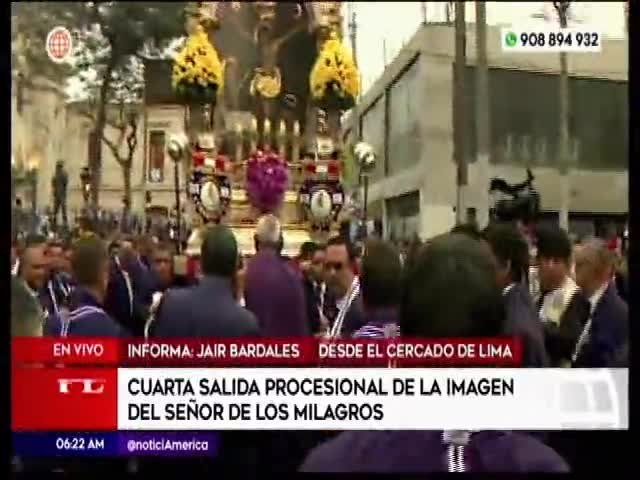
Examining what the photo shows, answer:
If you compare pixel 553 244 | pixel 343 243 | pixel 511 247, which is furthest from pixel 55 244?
pixel 553 244

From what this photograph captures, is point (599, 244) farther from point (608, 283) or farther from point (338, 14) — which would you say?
point (338, 14)

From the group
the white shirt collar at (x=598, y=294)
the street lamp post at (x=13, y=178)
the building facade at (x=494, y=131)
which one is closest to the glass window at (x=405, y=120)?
the building facade at (x=494, y=131)

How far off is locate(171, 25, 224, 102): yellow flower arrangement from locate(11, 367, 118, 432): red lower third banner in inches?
37.4

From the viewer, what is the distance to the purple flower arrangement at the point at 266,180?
3744mm

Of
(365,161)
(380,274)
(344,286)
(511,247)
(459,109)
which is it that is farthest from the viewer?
A: (365,161)

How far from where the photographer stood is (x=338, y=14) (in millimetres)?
3824

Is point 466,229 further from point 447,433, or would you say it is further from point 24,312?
point 447,433

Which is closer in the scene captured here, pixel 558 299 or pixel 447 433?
pixel 447 433

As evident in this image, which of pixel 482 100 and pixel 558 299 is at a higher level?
pixel 482 100

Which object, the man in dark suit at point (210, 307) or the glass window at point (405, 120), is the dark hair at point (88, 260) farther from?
the glass window at point (405, 120)

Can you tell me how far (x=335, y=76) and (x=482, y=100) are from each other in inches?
19.7

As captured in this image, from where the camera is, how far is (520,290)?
3398mm

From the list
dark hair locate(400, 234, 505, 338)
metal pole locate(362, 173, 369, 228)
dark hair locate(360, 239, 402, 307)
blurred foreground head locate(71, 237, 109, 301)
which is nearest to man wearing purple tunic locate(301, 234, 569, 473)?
dark hair locate(400, 234, 505, 338)

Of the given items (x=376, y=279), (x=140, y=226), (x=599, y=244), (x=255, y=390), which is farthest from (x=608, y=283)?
(x=140, y=226)
